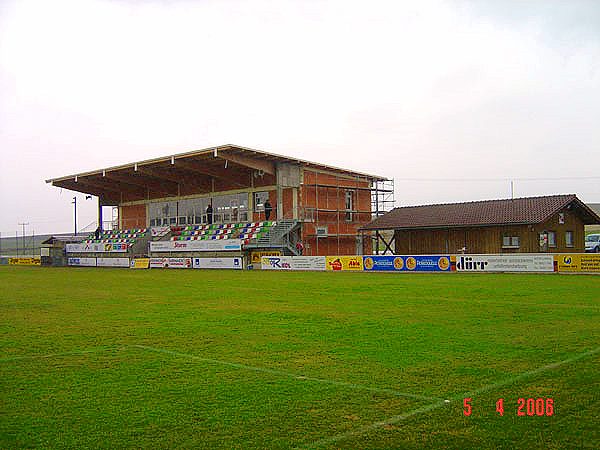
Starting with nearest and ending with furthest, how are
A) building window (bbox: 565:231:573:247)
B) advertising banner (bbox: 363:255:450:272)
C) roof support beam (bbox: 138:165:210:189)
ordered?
advertising banner (bbox: 363:255:450:272) < building window (bbox: 565:231:573:247) < roof support beam (bbox: 138:165:210:189)

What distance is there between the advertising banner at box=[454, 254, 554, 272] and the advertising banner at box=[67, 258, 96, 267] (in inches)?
1458

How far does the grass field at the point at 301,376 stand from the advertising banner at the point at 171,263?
107ft

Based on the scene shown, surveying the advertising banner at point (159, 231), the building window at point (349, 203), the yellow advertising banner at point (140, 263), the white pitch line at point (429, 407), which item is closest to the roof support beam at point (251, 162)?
the building window at point (349, 203)

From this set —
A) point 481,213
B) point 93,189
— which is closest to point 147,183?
point 93,189

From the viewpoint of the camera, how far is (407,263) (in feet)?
123

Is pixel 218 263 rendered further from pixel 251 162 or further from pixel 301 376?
pixel 301 376

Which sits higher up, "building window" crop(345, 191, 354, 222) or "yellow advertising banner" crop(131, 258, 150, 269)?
"building window" crop(345, 191, 354, 222)

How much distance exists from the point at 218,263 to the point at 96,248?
17.7 meters

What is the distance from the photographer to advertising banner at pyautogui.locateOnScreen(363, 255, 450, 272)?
3544 centimetres

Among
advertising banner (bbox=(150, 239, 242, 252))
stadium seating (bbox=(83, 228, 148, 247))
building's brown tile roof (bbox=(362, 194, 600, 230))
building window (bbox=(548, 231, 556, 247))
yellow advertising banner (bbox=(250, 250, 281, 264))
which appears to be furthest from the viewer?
stadium seating (bbox=(83, 228, 148, 247))

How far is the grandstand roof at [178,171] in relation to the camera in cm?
4778

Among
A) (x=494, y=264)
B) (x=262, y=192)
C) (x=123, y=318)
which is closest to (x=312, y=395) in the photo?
(x=123, y=318)

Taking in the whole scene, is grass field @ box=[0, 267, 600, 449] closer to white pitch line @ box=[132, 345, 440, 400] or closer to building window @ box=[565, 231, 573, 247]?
white pitch line @ box=[132, 345, 440, 400]
